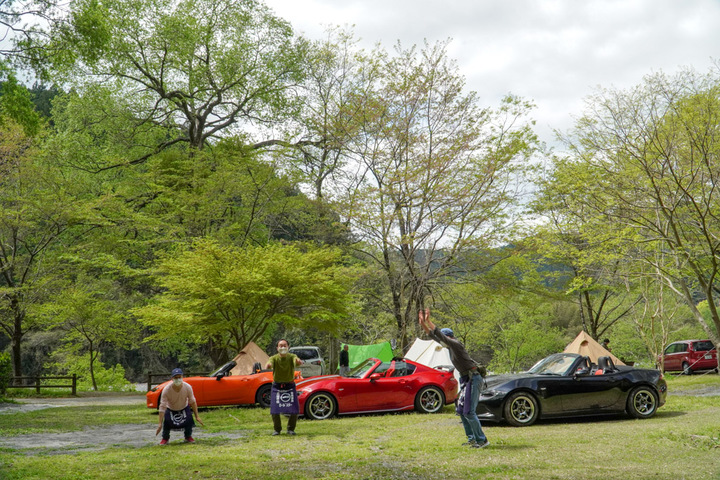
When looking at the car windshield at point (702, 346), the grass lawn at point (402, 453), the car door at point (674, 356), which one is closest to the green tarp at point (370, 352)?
the grass lawn at point (402, 453)

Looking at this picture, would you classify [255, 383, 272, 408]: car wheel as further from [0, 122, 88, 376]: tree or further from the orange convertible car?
[0, 122, 88, 376]: tree

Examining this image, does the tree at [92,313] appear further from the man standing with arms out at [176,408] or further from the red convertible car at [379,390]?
the man standing with arms out at [176,408]

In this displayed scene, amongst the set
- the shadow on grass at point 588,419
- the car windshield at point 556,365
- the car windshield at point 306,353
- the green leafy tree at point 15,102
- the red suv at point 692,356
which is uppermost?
the green leafy tree at point 15,102

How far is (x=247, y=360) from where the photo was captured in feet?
59.1

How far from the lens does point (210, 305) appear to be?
20.4 m

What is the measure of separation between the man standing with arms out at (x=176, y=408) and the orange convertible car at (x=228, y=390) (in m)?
5.99

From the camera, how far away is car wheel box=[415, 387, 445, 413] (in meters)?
13.6

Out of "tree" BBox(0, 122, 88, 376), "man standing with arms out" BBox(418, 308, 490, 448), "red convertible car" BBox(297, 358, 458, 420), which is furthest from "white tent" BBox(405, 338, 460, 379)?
"tree" BBox(0, 122, 88, 376)

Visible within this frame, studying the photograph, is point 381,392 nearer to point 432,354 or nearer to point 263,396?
point 263,396

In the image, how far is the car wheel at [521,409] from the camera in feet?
35.1

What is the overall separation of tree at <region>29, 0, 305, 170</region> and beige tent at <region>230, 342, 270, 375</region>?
15892 millimetres

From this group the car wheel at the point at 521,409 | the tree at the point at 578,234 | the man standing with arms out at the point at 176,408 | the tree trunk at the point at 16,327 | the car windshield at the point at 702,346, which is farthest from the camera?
the car windshield at the point at 702,346

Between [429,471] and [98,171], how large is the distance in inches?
1109

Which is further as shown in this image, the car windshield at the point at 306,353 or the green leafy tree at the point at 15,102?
the car windshield at the point at 306,353
